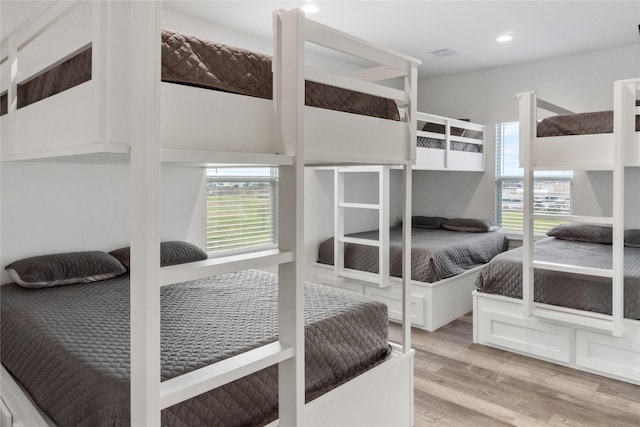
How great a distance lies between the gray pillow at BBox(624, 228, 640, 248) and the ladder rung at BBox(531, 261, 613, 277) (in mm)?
1439

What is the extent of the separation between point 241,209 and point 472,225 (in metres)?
2.61

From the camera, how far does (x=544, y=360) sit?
3.01 meters

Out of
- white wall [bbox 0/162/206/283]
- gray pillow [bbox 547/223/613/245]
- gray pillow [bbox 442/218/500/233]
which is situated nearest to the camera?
white wall [bbox 0/162/206/283]

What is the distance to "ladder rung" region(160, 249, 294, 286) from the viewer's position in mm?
1059

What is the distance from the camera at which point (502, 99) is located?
4.94m

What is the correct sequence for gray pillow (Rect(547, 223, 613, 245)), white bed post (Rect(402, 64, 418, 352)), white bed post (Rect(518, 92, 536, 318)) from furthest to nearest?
gray pillow (Rect(547, 223, 613, 245)) → white bed post (Rect(518, 92, 536, 318)) → white bed post (Rect(402, 64, 418, 352))

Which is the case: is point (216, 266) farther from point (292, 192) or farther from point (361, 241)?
point (361, 241)

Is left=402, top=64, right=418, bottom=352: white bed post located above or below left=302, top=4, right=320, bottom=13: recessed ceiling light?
below

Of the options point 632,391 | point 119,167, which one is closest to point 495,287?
point 632,391

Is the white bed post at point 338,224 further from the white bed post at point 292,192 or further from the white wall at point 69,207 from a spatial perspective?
the white bed post at point 292,192

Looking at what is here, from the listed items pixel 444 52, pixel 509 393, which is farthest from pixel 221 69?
pixel 444 52

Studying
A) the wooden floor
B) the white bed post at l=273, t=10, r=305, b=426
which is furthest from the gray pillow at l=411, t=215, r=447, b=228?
the white bed post at l=273, t=10, r=305, b=426

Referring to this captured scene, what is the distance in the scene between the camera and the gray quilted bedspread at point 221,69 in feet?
3.94

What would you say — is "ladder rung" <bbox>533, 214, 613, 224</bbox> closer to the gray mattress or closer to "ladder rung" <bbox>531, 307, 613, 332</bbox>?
"ladder rung" <bbox>531, 307, 613, 332</bbox>
